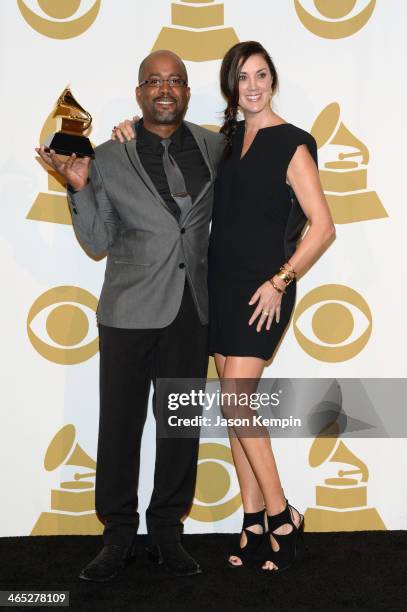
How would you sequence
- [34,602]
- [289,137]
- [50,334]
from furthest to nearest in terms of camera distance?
[50,334], [289,137], [34,602]

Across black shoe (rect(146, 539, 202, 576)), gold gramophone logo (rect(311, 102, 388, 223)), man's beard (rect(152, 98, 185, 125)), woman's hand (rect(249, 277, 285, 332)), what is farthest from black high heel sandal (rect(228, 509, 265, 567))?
man's beard (rect(152, 98, 185, 125))

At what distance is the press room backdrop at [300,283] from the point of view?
10.3 feet

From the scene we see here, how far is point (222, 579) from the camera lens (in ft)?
8.96

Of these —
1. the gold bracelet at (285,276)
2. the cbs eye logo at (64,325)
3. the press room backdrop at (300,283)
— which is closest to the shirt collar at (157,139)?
the press room backdrop at (300,283)

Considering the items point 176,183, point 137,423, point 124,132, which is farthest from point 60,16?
point 137,423

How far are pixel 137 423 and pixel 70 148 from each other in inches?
41.2

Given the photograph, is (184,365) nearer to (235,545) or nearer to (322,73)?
(235,545)

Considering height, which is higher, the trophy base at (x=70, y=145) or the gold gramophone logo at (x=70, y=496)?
the trophy base at (x=70, y=145)

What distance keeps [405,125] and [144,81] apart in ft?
3.89

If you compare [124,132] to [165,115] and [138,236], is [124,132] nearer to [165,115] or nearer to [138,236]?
[165,115]

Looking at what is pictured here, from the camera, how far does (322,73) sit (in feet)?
10.5

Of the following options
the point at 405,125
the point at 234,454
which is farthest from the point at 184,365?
the point at 405,125

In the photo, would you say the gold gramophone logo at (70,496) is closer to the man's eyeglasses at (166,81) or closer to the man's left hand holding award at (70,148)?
the man's left hand holding award at (70,148)

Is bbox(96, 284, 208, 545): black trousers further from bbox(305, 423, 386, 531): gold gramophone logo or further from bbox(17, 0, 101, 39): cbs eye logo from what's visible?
bbox(17, 0, 101, 39): cbs eye logo
